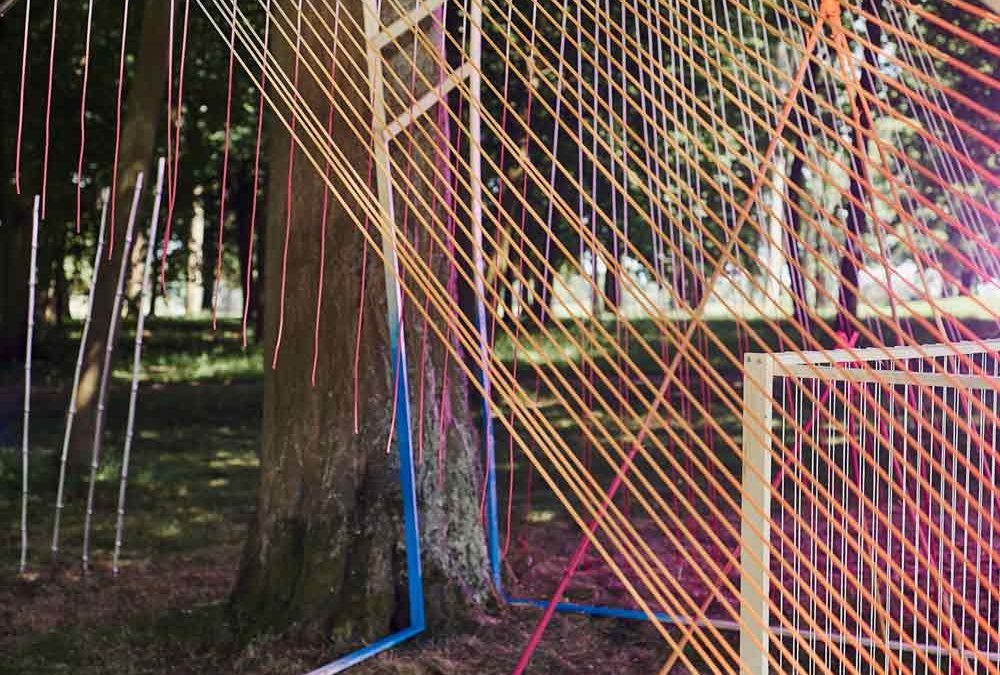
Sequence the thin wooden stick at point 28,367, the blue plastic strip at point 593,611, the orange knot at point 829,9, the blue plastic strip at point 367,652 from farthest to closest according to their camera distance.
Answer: the thin wooden stick at point 28,367 → the blue plastic strip at point 593,611 → the blue plastic strip at point 367,652 → the orange knot at point 829,9

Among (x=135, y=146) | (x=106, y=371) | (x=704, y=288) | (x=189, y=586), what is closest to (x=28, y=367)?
(x=106, y=371)

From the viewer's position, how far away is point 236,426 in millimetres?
10703

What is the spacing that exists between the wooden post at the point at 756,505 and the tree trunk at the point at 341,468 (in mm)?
1840

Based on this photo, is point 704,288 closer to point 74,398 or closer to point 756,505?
point 756,505

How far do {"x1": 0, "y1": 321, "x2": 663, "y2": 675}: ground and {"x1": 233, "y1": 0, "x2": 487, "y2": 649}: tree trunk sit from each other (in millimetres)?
152

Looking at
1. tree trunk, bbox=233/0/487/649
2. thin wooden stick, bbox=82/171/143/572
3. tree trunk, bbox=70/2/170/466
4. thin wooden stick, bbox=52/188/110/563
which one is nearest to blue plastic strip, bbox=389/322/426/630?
tree trunk, bbox=233/0/487/649

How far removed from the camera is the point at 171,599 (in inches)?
196

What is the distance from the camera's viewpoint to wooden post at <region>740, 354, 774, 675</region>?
2.31 metres

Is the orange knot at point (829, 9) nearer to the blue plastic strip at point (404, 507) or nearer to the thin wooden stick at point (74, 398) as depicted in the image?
the blue plastic strip at point (404, 507)

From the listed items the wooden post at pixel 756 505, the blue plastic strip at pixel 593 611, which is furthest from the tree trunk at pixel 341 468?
the wooden post at pixel 756 505

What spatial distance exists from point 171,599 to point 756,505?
336 centimetres

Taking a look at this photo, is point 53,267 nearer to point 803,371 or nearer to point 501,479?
point 501,479

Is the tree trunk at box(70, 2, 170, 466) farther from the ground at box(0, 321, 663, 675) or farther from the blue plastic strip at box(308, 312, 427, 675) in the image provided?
the blue plastic strip at box(308, 312, 427, 675)

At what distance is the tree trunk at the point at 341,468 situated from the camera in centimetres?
418
